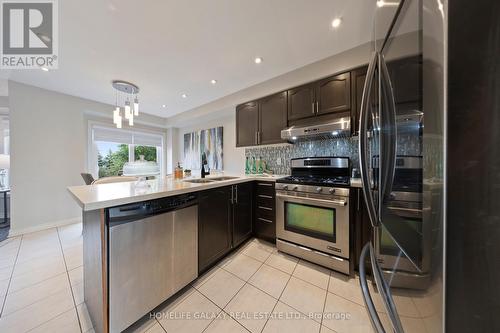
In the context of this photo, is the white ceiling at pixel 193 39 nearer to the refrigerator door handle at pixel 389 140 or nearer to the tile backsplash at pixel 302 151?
the tile backsplash at pixel 302 151

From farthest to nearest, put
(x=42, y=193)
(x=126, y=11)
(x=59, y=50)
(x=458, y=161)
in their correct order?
(x=42, y=193) < (x=59, y=50) < (x=126, y=11) < (x=458, y=161)

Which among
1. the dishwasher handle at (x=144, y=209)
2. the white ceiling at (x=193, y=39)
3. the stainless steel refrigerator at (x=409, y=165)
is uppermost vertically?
the white ceiling at (x=193, y=39)

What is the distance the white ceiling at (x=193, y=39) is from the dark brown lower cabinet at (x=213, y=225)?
1.65 metres

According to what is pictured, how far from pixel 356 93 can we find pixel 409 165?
6.00ft

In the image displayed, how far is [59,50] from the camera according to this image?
1986 millimetres

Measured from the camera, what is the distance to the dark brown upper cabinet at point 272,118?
2504 mm

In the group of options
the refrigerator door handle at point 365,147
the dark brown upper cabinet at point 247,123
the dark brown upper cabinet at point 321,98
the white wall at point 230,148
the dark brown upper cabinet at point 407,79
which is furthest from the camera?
the white wall at point 230,148

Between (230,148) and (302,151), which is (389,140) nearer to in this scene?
(302,151)

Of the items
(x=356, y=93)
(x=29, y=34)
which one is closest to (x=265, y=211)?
(x=356, y=93)

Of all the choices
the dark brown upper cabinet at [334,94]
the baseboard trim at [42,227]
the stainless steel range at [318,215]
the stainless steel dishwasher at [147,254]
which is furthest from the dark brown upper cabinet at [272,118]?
the baseboard trim at [42,227]

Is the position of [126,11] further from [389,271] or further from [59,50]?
[389,271]

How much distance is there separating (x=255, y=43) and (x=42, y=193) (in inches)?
166

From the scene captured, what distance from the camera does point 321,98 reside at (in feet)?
7.09

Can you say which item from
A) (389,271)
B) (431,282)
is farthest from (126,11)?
(389,271)
